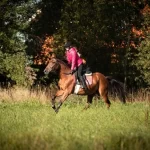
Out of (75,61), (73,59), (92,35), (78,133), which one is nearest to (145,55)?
(92,35)

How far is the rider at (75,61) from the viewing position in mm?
16516

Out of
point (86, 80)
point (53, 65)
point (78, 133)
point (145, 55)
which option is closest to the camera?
point (78, 133)

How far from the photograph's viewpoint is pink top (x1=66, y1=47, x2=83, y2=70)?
1652cm

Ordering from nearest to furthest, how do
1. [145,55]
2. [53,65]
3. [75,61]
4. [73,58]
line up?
[73,58], [75,61], [53,65], [145,55]

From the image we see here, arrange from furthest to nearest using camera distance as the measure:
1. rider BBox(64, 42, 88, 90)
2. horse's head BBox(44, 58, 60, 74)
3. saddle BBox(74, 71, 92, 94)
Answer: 1. saddle BBox(74, 71, 92, 94)
2. horse's head BBox(44, 58, 60, 74)
3. rider BBox(64, 42, 88, 90)

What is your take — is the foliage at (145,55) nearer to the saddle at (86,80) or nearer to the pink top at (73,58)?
the saddle at (86,80)

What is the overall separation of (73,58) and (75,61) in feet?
0.84

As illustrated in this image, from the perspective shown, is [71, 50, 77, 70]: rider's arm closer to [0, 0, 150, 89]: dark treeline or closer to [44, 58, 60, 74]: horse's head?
[44, 58, 60, 74]: horse's head

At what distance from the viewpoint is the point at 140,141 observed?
7348 millimetres

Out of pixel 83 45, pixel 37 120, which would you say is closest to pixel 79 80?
pixel 37 120

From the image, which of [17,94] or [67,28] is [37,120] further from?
[67,28]

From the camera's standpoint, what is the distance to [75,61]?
16.8m

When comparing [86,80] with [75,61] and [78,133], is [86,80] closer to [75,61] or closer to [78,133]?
[75,61]

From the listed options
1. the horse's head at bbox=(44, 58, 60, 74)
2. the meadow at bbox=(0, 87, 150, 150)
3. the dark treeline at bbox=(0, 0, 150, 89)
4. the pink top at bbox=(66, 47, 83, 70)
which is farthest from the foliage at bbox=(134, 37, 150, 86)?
the meadow at bbox=(0, 87, 150, 150)
